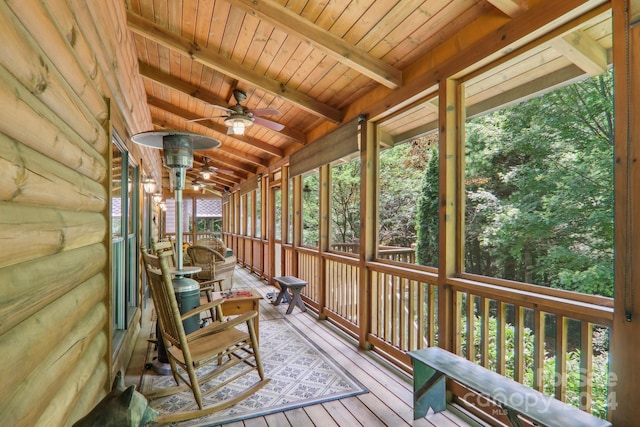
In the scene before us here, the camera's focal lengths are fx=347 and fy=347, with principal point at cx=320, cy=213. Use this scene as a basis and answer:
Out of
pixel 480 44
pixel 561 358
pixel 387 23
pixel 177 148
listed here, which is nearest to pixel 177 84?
pixel 177 148

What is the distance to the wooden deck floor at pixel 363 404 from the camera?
2314 millimetres

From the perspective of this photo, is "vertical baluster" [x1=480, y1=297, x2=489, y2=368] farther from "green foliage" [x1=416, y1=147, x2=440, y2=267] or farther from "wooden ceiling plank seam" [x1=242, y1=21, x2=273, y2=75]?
"wooden ceiling plank seam" [x1=242, y1=21, x2=273, y2=75]

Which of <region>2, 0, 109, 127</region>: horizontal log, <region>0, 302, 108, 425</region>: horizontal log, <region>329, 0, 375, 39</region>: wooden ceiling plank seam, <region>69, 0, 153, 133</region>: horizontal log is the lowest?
<region>0, 302, 108, 425</region>: horizontal log

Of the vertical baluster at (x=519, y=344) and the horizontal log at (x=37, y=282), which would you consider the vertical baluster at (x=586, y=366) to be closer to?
the vertical baluster at (x=519, y=344)

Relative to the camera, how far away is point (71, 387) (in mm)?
1415

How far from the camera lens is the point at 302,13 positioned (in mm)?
2627

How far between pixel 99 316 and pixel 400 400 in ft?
6.95

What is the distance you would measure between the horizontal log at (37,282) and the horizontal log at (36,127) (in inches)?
15.3

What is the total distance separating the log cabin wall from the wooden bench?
1900 mm

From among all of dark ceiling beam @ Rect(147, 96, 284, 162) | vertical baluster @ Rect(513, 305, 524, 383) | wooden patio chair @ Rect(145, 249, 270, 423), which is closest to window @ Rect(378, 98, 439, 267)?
vertical baluster @ Rect(513, 305, 524, 383)

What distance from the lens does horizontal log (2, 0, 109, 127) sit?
109cm

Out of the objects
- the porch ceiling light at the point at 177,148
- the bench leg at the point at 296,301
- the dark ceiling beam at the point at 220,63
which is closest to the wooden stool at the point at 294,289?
the bench leg at the point at 296,301

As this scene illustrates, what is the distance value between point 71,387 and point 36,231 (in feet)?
2.37

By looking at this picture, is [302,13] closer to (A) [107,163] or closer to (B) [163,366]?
(A) [107,163]
